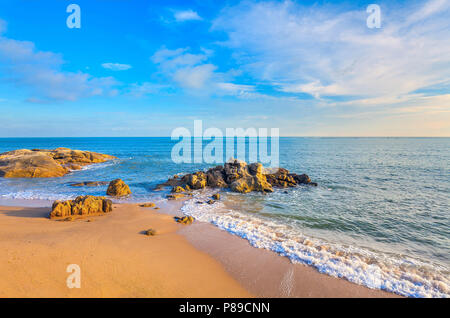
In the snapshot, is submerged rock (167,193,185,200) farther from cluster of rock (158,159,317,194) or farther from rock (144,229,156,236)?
rock (144,229,156,236)

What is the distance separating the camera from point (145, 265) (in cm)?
713

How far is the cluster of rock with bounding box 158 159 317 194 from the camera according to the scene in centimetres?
2022

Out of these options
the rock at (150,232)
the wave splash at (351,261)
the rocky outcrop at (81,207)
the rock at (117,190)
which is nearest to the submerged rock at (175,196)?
the rock at (117,190)

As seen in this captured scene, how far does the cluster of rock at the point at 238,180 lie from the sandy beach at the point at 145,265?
977cm

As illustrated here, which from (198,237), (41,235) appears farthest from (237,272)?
(41,235)

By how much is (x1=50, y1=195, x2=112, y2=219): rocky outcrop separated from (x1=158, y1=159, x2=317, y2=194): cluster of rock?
6637 millimetres

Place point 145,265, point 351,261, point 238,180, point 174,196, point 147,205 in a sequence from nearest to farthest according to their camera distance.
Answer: point 145,265, point 351,261, point 147,205, point 174,196, point 238,180

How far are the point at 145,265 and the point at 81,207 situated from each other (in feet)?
26.5

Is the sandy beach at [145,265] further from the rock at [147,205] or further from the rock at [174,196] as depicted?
the rock at [174,196]

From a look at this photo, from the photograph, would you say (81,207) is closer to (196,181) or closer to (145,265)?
(145,265)

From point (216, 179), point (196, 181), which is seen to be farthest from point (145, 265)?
point (216, 179)

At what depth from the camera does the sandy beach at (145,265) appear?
5895 mm

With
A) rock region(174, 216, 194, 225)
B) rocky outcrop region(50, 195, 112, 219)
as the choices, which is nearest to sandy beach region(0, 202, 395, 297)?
rock region(174, 216, 194, 225)
